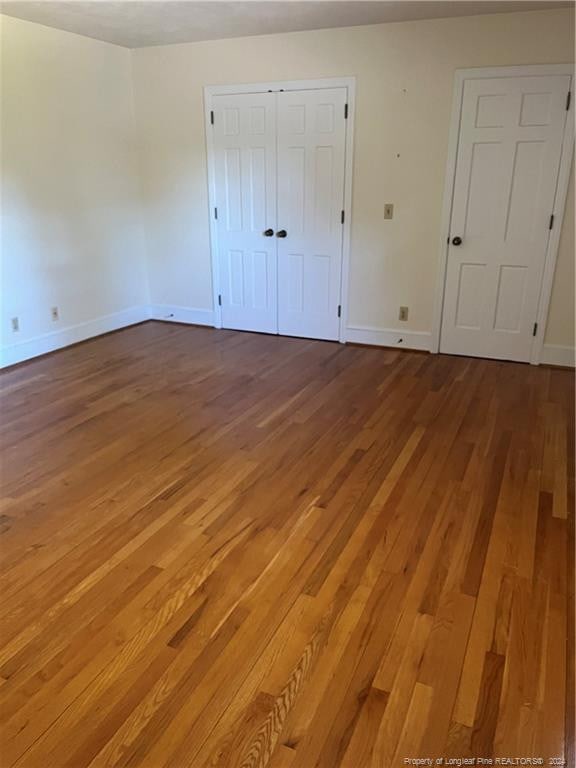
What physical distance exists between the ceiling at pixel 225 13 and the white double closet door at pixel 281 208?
0.56 meters

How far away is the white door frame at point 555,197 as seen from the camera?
388 centimetres

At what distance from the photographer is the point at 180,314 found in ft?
18.9

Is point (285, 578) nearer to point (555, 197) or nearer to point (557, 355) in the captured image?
point (557, 355)

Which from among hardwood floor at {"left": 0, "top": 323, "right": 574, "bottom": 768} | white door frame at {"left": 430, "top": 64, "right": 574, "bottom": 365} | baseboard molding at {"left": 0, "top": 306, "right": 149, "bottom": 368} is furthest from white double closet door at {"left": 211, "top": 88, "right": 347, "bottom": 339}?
hardwood floor at {"left": 0, "top": 323, "right": 574, "bottom": 768}

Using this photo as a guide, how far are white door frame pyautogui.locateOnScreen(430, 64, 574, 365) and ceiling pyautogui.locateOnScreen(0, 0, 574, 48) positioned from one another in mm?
372

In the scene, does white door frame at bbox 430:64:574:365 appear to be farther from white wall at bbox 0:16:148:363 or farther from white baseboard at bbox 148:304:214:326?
white wall at bbox 0:16:148:363

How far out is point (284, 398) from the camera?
380 cm

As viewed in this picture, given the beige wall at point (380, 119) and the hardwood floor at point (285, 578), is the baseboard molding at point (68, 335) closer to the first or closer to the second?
the hardwood floor at point (285, 578)

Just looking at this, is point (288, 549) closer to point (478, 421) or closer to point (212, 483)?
point (212, 483)

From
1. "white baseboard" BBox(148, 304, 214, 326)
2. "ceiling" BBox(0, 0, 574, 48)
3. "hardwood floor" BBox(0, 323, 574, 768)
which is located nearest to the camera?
"hardwood floor" BBox(0, 323, 574, 768)

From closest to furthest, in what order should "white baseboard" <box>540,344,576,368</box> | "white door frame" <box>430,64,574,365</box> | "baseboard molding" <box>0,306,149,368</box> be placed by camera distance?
"white door frame" <box>430,64,574,365</box> < "white baseboard" <box>540,344,576,368</box> < "baseboard molding" <box>0,306,149,368</box>

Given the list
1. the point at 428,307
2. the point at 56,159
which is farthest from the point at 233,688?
the point at 56,159

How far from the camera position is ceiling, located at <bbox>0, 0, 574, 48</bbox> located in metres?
3.62

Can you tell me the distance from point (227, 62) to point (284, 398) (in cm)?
305
